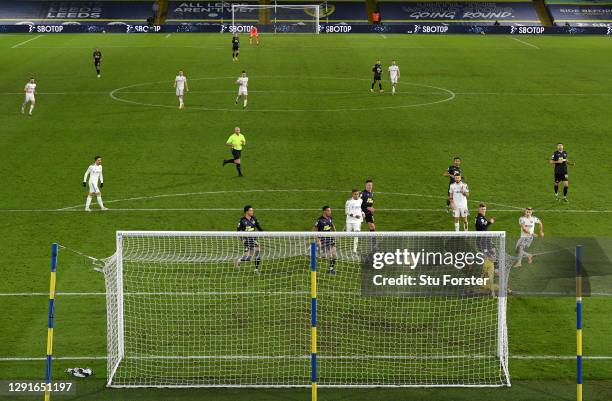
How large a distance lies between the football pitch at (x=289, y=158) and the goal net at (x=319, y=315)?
619mm

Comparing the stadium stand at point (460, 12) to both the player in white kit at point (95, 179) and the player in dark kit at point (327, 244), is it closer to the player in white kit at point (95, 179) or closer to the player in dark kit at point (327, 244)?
the player in white kit at point (95, 179)

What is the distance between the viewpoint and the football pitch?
21172mm

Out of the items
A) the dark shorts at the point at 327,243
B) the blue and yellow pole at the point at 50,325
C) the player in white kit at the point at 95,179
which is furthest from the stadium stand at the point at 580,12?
the blue and yellow pole at the point at 50,325

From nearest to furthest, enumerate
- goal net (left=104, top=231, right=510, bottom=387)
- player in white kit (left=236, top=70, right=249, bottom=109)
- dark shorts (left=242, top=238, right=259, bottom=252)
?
1. goal net (left=104, top=231, right=510, bottom=387)
2. dark shorts (left=242, top=238, right=259, bottom=252)
3. player in white kit (left=236, top=70, right=249, bottom=109)

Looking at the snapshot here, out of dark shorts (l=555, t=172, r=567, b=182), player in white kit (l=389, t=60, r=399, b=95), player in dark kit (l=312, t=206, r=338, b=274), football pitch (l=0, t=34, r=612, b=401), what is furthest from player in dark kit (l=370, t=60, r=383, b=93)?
player in dark kit (l=312, t=206, r=338, b=274)

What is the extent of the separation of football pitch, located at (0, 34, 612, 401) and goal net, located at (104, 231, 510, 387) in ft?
2.03

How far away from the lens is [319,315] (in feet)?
72.0

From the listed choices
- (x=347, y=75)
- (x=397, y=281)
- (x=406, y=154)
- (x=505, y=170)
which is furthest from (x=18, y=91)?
(x=397, y=281)

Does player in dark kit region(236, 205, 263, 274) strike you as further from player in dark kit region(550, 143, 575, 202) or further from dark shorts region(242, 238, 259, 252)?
player in dark kit region(550, 143, 575, 202)

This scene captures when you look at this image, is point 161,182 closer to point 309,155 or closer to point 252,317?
point 309,155

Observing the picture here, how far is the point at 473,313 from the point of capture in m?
21.9

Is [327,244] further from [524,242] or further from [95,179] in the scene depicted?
[95,179]

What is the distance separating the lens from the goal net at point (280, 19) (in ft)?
286

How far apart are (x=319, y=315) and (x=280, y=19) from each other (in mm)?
69209
